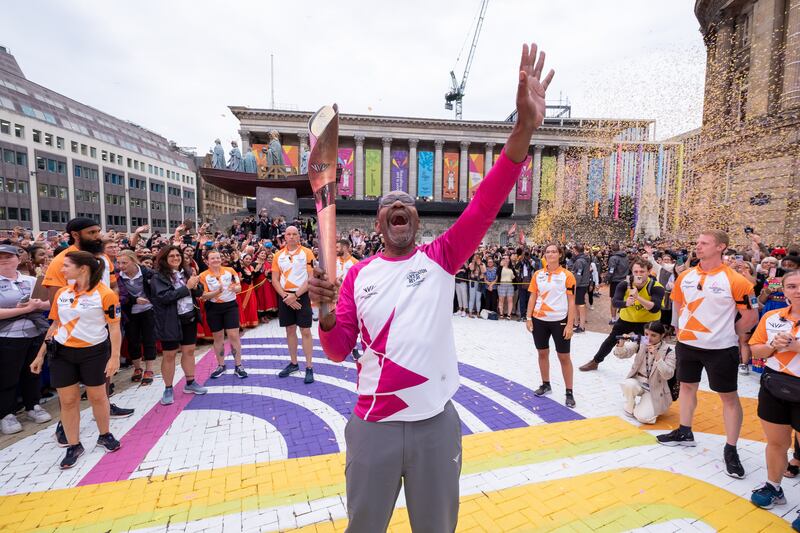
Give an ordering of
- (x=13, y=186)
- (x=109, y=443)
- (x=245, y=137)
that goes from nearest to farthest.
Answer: (x=109, y=443) < (x=13, y=186) < (x=245, y=137)

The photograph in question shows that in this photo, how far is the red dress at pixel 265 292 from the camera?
34.4 feet

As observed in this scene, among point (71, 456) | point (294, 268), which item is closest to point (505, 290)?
point (294, 268)

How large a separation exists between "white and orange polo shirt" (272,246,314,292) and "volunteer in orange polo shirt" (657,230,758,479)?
5.01 meters

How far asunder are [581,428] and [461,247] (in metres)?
3.98

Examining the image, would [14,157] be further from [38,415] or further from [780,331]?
[780,331]

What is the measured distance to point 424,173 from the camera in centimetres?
5047

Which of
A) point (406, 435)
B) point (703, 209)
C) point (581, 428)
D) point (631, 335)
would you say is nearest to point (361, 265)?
point (406, 435)

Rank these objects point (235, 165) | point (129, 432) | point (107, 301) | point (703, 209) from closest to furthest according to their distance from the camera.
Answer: point (107, 301) → point (129, 432) → point (703, 209) → point (235, 165)

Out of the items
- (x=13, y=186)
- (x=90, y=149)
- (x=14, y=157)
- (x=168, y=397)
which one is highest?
(x=90, y=149)

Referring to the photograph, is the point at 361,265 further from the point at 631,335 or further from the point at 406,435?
the point at 631,335

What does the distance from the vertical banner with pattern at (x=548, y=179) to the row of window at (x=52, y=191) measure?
6285cm

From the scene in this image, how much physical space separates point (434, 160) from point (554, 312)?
4907cm

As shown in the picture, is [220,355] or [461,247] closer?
[461,247]

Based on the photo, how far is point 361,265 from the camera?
2127 mm
